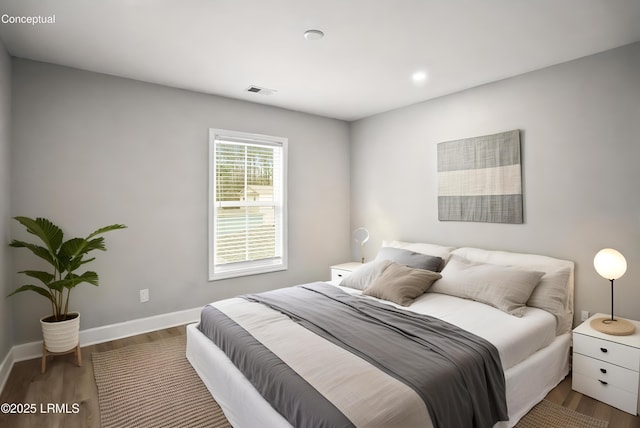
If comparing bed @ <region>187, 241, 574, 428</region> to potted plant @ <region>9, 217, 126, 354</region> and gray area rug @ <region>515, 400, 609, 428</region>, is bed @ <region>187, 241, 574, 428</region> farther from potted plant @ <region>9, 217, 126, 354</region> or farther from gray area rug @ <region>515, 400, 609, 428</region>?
potted plant @ <region>9, 217, 126, 354</region>

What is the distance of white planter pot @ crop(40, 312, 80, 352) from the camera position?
2715 millimetres

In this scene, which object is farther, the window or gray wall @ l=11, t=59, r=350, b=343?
the window

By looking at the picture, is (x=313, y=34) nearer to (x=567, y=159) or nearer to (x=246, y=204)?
(x=246, y=204)

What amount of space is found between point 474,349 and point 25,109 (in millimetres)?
3805

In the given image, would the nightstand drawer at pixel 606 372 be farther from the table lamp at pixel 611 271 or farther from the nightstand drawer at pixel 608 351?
the table lamp at pixel 611 271

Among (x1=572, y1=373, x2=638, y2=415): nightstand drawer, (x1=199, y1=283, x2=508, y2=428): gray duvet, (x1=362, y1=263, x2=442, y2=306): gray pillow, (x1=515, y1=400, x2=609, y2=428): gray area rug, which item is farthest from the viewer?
(x1=362, y1=263, x2=442, y2=306): gray pillow

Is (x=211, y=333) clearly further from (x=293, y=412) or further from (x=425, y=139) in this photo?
(x=425, y=139)

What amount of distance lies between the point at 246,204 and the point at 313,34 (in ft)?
7.31

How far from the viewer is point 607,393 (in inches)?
91.7

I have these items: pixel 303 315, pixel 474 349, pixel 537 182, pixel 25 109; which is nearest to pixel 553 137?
pixel 537 182

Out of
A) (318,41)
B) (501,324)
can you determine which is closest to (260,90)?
(318,41)

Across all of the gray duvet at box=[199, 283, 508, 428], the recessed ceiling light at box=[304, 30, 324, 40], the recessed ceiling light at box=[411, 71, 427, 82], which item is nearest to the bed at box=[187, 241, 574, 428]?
the gray duvet at box=[199, 283, 508, 428]

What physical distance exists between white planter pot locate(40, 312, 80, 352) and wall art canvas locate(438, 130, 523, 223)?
3624 millimetres

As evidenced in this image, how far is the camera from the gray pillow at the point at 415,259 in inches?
133
